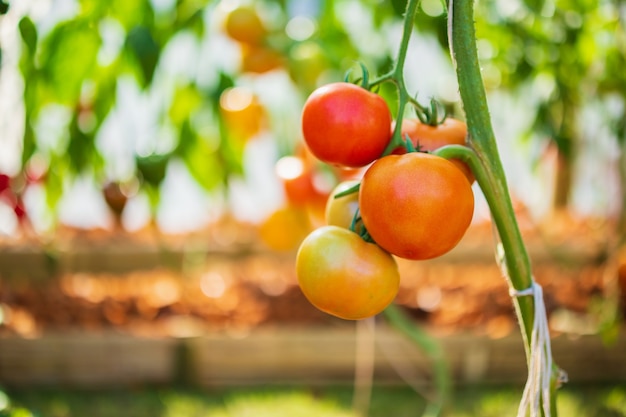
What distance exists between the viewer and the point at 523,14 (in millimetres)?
1575

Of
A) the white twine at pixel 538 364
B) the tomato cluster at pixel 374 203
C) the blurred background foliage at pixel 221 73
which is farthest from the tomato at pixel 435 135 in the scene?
the blurred background foliage at pixel 221 73

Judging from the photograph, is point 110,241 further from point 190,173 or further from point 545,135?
point 545,135

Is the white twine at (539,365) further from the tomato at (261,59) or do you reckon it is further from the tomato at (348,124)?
the tomato at (261,59)

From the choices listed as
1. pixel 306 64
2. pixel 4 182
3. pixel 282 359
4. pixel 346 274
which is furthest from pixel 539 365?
pixel 4 182

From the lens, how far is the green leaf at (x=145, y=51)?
110 cm

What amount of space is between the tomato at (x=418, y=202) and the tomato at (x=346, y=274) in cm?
3

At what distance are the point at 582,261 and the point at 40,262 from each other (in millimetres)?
1673

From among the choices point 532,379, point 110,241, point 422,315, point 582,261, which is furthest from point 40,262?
point 532,379

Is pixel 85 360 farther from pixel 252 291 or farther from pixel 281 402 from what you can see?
pixel 252 291

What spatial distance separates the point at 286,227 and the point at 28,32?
574 millimetres

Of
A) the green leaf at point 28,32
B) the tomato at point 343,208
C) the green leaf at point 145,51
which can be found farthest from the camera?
the green leaf at point 145,51

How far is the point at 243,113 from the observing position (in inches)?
66.2

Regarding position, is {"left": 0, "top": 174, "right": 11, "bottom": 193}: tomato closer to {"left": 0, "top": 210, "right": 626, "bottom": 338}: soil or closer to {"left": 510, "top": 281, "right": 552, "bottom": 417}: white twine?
{"left": 0, "top": 210, "right": 626, "bottom": 338}: soil

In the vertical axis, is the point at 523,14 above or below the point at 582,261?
above
